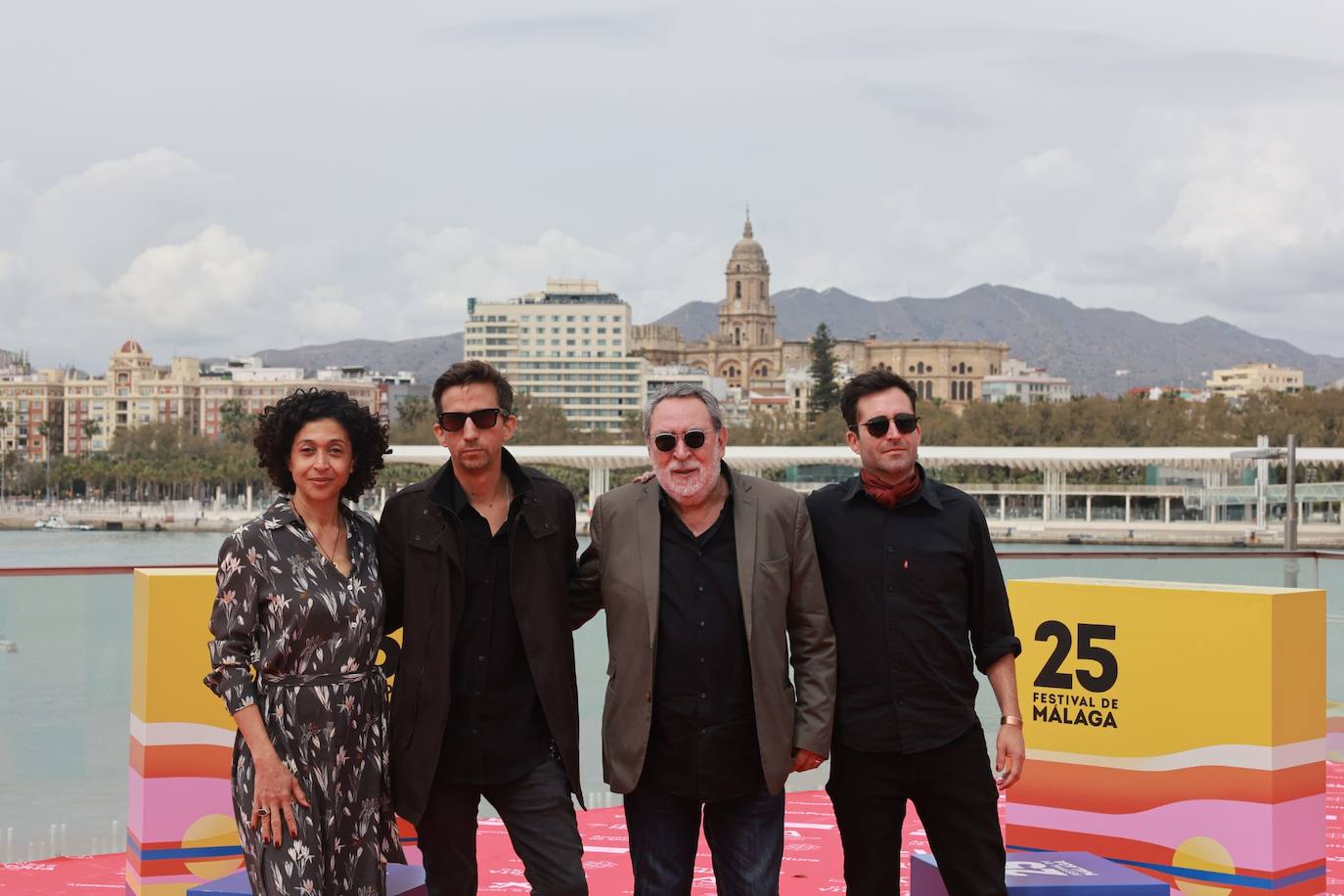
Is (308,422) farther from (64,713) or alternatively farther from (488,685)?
(64,713)

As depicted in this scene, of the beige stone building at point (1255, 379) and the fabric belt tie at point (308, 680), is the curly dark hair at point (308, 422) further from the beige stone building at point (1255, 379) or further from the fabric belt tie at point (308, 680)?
the beige stone building at point (1255, 379)

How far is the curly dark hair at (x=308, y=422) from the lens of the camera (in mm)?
2660

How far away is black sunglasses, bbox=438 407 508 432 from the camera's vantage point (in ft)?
8.89

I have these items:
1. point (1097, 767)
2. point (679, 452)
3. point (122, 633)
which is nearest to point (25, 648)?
point (122, 633)

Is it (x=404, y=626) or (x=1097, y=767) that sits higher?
(x=404, y=626)

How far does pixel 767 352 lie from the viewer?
458 ft

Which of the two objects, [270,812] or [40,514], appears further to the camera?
[40,514]

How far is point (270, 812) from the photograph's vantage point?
249 cm

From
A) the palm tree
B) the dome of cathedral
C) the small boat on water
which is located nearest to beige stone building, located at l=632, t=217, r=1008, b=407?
the dome of cathedral

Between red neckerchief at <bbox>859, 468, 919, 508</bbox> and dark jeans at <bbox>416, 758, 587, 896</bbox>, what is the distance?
2.44 ft

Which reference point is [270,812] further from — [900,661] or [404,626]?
[900,661]

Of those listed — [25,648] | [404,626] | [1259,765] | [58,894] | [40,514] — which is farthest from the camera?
[40,514]

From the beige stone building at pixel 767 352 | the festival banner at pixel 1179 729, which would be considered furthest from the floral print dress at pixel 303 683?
the beige stone building at pixel 767 352

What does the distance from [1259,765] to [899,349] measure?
4866 inches
